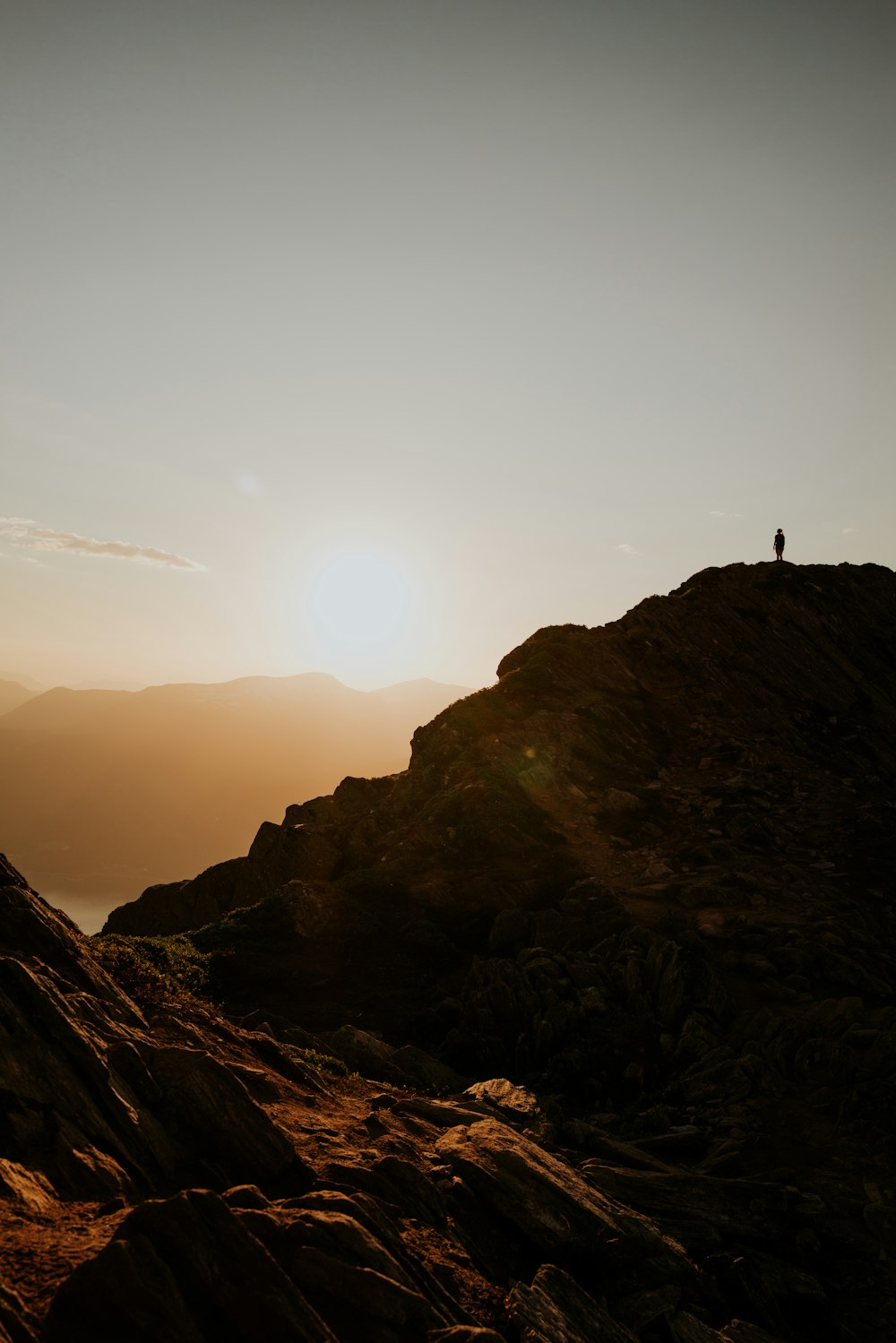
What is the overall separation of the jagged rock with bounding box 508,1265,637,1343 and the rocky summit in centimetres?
6

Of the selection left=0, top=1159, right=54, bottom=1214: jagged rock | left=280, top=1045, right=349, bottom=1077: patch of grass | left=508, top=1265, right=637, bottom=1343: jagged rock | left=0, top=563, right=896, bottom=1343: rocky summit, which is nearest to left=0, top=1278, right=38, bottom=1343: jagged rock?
left=0, top=563, right=896, bottom=1343: rocky summit

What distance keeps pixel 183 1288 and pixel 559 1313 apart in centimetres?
601

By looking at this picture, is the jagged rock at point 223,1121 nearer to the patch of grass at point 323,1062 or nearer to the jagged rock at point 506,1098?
the patch of grass at point 323,1062

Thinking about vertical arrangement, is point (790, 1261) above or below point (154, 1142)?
below

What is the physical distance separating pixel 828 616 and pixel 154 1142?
207 feet

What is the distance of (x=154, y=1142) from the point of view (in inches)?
469

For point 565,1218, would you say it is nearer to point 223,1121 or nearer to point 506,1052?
point 223,1121

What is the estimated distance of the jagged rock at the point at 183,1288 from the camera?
8227mm

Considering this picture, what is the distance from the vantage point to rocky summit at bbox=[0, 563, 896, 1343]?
1015 cm

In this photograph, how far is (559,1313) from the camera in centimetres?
1159

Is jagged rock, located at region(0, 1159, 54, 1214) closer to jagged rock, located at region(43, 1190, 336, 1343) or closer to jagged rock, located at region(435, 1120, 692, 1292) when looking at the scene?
jagged rock, located at region(43, 1190, 336, 1343)

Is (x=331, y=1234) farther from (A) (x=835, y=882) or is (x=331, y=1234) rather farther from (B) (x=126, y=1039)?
(A) (x=835, y=882)

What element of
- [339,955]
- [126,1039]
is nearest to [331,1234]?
[126,1039]

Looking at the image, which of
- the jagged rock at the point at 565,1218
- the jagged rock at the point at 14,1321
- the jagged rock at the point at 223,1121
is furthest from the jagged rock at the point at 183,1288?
the jagged rock at the point at 565,1218
